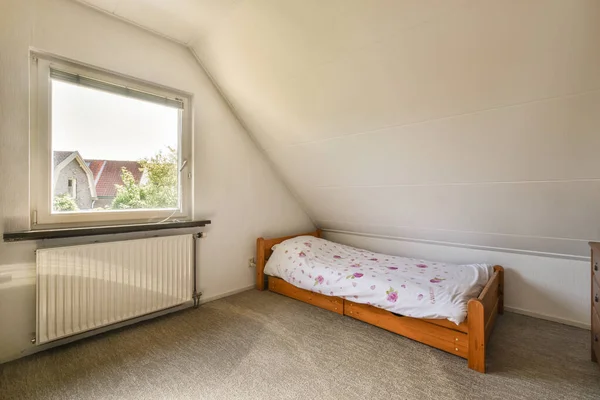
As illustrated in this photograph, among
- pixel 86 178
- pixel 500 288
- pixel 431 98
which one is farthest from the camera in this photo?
pixel 500 288

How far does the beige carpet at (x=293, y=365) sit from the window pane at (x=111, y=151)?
3.34 feet

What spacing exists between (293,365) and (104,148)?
2.06 metres

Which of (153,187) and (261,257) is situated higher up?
(153,187)

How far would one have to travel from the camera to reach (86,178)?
206 centimetres

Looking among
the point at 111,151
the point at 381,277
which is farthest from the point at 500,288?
the point at 111,151

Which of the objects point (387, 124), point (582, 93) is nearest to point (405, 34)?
point (387, 124)

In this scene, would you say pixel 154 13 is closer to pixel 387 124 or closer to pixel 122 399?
pixel 387 124

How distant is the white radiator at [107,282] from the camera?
181cm

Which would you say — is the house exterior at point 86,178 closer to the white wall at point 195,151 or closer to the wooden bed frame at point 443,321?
the white wall at point 195,151

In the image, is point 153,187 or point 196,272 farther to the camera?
point 196,272

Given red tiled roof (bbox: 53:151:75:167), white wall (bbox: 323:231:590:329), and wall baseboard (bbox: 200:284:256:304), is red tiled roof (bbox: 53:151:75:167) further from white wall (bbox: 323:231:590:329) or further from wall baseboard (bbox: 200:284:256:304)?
white wall (bbox: 323:231:590:329)

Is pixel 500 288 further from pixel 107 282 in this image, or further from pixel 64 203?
pixel 64 203

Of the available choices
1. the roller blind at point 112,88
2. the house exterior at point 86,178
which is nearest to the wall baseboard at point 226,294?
the house exterior at point 86,178

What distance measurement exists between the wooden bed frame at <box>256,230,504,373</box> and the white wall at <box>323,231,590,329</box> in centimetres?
12
